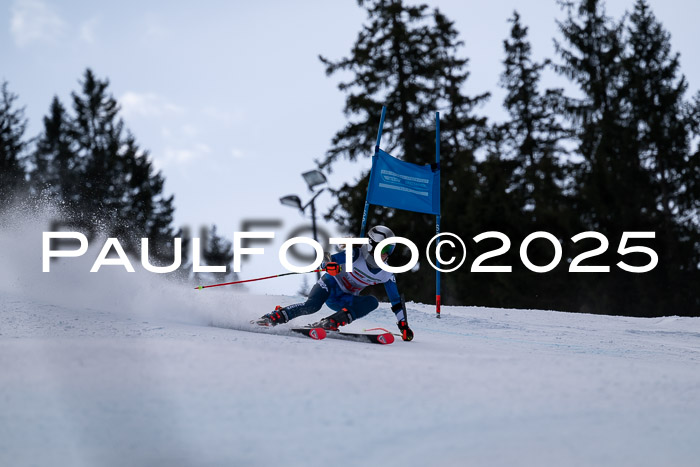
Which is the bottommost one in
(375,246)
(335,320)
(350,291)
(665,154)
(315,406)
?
(315,406)

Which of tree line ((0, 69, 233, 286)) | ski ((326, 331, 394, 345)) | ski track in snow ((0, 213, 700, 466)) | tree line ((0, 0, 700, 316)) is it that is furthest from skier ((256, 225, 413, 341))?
tree line ((0, 69, 233, 286))

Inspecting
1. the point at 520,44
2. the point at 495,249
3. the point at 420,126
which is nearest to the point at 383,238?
the point at 495,249

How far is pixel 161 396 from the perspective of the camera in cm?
322

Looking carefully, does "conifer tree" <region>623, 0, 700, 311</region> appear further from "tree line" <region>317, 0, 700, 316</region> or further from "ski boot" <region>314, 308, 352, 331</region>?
"ski boot" <region>314, 308, 352, 331</region>

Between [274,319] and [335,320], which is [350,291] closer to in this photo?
[335,320]

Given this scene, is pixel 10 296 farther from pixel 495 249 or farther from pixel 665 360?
pixel 495 249

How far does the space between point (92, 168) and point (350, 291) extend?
2559cm

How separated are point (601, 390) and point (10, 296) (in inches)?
274

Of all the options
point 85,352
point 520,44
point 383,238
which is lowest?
point 85,352

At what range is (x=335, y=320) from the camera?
6.74m

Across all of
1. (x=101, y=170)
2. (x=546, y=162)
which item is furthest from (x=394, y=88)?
(x=101, y=170)

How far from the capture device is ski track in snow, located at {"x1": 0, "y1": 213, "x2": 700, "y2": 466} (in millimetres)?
2758

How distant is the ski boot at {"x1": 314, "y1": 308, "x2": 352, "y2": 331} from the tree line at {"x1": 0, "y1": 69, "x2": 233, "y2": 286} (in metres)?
20.6

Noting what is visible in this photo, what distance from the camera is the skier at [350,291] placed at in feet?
22.1
